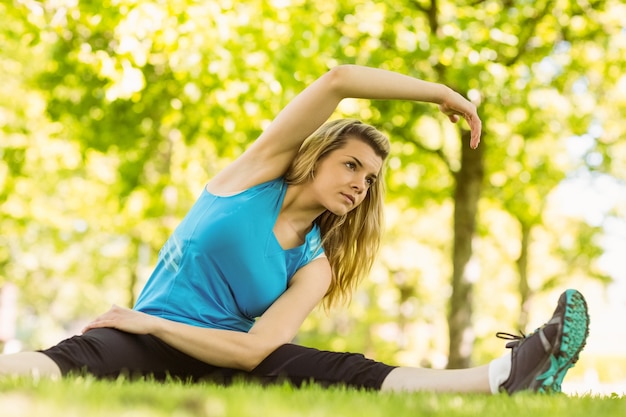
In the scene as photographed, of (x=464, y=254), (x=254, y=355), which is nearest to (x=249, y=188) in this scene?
(x=254, y=355)

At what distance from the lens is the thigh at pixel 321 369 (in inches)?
165

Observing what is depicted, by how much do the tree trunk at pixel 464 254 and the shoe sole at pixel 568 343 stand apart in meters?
8.72

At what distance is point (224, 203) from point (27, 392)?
2065 millimetres

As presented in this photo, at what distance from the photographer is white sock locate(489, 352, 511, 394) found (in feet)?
12.3

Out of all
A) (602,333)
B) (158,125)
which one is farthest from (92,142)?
(602,333)

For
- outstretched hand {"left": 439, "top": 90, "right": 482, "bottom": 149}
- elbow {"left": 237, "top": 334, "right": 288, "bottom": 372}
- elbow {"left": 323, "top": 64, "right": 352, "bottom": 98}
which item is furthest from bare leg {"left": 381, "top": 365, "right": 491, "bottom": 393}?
elbow {"left": 323, "top": 64, "right": 352, "bottom": 98}

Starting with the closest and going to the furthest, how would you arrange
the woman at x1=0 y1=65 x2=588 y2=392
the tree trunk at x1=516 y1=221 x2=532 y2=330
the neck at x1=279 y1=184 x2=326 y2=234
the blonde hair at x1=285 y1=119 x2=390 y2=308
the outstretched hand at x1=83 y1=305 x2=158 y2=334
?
the woman at x1=0 y1=65 x2=588 y2=392, the outstretched hand at x1=83 y1=305 x2=158 y2=334, the neck at x1=279 y1=184 x2=326 y2=234, the blonde hair at x1=285 y1=119 x2=390 y2=308, the tree trunk at x1=516 y1=221 x2=532 y2=330

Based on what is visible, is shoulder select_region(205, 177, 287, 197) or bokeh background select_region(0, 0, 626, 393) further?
bokeh background select_region(0, 0, 626, 393)

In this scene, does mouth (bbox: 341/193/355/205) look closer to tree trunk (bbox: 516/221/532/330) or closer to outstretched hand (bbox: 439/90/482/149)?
outstretched hand (bbox: 439/90/482/149)

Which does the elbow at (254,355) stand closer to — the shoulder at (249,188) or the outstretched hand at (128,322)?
the outstretched hand at (128,322)

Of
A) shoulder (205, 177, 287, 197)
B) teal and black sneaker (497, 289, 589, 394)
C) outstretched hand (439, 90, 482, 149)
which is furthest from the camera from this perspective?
shoulder (205, 177, 287, 197)

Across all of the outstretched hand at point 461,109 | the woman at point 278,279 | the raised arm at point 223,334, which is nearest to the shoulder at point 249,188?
the woman at point 278,279

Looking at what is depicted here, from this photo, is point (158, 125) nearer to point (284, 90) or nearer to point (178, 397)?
point (284, 90)

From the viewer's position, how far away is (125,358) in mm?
4078
